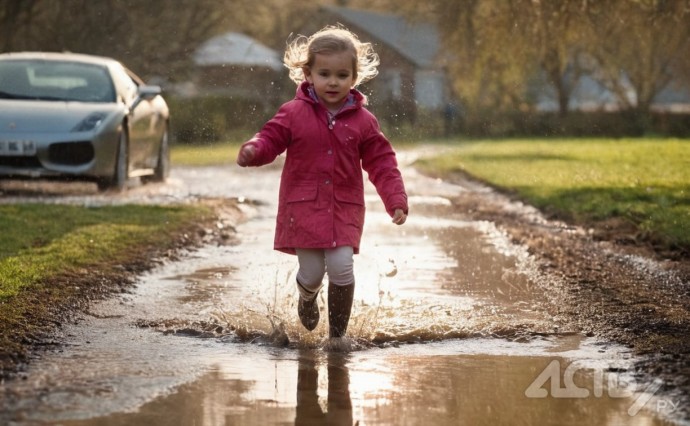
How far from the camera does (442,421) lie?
4453mm

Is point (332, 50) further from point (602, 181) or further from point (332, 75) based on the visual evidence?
point (602, 181)

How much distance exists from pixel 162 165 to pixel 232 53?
27193 mm

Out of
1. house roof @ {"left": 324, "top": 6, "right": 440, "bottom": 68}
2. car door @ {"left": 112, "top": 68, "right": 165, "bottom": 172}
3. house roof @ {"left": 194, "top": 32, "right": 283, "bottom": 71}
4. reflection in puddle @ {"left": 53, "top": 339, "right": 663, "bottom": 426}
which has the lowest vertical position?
reflection in puddle @ {"left": 53, "top": 339, "right": 663, "bottom": 426}

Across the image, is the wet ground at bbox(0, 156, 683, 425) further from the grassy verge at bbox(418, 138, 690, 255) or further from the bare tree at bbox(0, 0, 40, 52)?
the bare tree at bbox(0, 0, 40, 52)

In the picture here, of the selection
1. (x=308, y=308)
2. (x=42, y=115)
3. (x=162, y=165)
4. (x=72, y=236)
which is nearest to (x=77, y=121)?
(x=42, y=115)

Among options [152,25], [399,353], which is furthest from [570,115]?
[399,353]

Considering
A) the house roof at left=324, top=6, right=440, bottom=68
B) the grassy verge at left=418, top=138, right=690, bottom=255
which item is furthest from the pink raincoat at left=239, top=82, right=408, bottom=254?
the house roof at left=324, top=6, right=440, bottom=68

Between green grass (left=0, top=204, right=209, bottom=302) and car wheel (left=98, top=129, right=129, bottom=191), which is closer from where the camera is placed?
green grass (left=0, top=204, right=209, bottom=302)

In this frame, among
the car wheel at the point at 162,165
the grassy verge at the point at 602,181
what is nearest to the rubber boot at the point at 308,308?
the grassy verge at the point at 602,181

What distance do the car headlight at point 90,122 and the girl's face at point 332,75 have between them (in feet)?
24.2

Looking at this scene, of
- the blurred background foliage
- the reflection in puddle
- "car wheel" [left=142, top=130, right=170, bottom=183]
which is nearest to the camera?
the reflection in puddle

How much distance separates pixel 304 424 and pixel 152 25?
28825 millimetres

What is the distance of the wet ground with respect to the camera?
14.9 feet

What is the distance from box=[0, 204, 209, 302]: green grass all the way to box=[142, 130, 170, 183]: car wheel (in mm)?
3199
